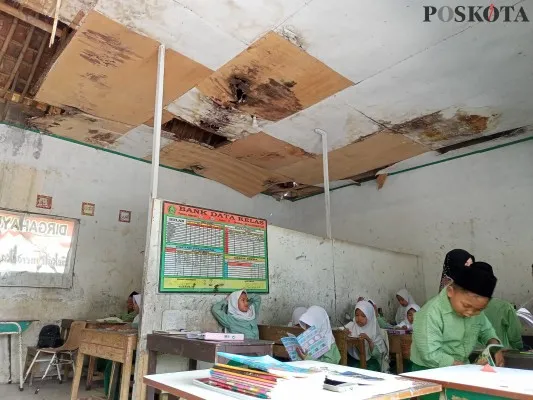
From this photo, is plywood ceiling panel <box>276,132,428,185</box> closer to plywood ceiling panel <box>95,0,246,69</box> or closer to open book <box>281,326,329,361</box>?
plywood ceiling panel <box>95,0,246,69</box>

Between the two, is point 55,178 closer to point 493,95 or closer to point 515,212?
point 493,95

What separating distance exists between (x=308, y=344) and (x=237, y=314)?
2.27 feet

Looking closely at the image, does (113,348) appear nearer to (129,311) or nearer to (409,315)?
(129,311)

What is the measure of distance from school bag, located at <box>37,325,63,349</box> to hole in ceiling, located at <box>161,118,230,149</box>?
9.15ft

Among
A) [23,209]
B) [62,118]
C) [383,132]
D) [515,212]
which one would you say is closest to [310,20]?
[383,132]

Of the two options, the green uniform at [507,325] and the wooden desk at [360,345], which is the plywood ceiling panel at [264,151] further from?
the green uniform at [507,325]

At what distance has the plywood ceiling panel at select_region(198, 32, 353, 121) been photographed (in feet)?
11.2

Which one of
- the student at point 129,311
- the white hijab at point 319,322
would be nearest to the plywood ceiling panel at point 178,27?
the white hijab at point 319,322

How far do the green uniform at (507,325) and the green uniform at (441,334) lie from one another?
1.12 metres

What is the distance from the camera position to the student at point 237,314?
10.3ft

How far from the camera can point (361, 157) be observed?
559 cm

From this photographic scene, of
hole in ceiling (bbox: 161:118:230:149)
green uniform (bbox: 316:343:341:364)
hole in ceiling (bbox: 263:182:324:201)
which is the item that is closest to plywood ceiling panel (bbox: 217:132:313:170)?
hole in ceiling (bbox: 161:118:230:149)

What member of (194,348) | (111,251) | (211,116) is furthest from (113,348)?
(111,251)

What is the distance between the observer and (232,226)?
346 cm
